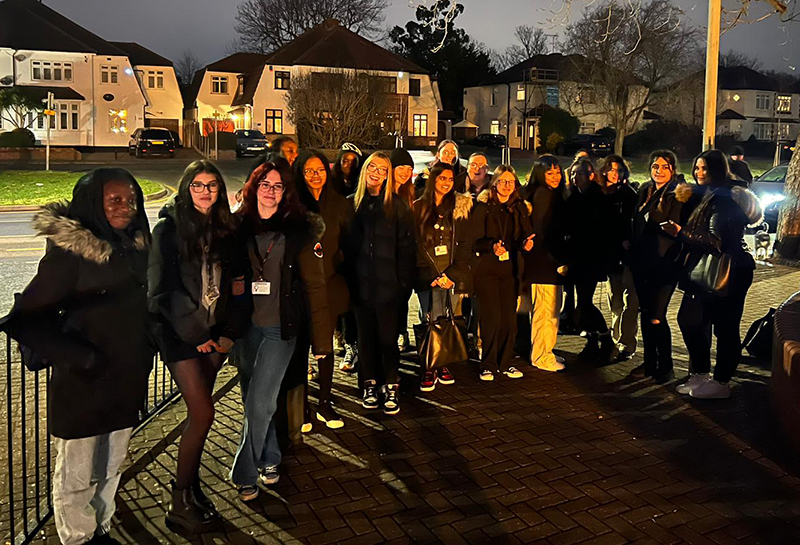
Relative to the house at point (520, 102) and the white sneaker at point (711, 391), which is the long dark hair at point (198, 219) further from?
the house at point (520, 102)

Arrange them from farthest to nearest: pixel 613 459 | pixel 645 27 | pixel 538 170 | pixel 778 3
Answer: pixel 645 27, pixel 778 3, pixel 538 170, pixel 613 459

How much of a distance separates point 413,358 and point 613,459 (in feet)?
10.1

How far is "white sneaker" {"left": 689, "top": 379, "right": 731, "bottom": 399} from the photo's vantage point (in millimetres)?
6773

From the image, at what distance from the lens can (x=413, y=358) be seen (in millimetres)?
8188

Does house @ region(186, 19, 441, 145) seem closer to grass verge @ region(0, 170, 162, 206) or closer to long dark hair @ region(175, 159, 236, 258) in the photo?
grass verge @ region(0, 170, 162, 206)

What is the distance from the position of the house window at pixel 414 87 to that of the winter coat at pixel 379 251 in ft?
180

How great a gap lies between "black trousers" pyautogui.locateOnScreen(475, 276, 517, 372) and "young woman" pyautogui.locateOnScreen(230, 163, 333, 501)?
277cm

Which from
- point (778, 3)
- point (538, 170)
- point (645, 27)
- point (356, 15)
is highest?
point (356, 15)

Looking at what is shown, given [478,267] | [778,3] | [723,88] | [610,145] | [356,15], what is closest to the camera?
[478,267]

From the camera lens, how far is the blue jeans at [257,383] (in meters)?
4.77

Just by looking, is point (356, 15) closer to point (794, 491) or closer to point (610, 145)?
point (610, 145)

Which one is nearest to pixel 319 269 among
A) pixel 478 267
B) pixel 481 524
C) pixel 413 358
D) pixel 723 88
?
pixel 481 524

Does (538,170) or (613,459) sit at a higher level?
(538,170)

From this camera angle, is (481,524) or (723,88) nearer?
(481,524)
